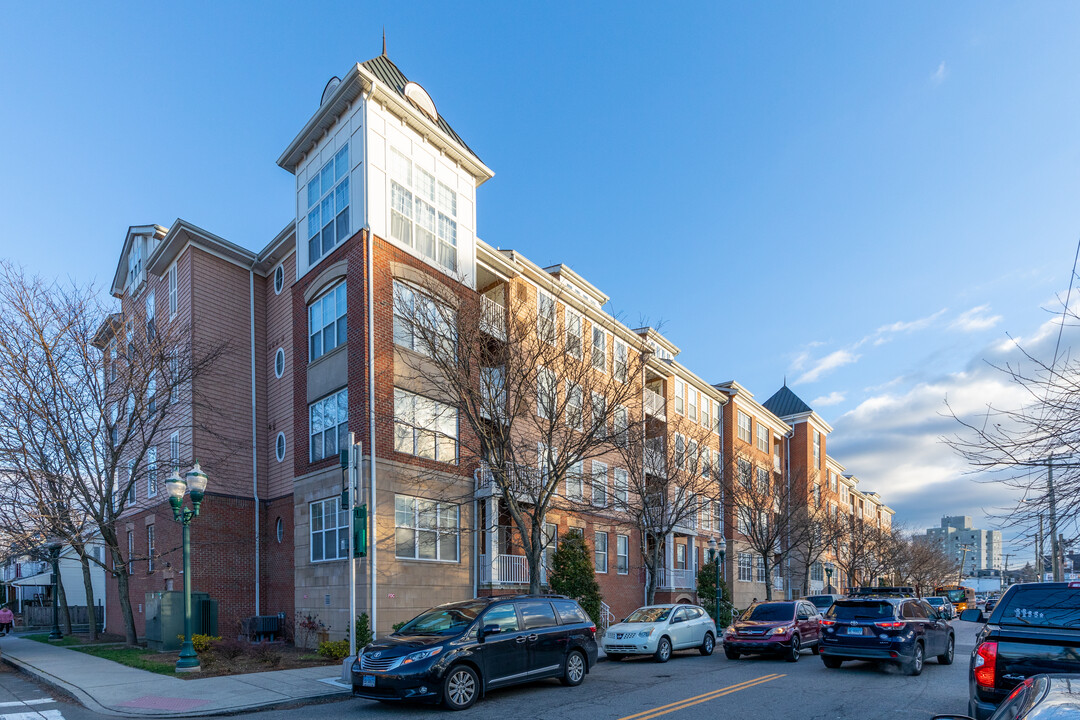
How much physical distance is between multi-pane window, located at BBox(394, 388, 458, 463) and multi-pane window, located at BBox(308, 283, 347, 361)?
2748 mm

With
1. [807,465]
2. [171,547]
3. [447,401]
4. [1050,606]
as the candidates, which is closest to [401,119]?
[447,401]

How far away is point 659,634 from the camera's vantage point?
1816 centimetres

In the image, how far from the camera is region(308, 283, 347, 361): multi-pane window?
2242 centimetres

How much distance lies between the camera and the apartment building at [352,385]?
2080 centimetres

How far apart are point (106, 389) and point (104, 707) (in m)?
12.2

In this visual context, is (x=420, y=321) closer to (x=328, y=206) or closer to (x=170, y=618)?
(x=328, y=206)

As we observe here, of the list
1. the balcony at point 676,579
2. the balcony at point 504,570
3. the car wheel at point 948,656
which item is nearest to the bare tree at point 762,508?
the balcony at point 676,579

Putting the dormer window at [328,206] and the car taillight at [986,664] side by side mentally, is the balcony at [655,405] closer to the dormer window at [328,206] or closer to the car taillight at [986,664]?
the dormer window at [328,206]

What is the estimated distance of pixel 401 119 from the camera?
74.6ft

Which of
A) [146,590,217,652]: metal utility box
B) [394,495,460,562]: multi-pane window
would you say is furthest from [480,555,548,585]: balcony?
[146,590,217,652]: metal utility box

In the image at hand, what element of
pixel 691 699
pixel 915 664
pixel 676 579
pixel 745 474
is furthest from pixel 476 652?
pixel 745 474

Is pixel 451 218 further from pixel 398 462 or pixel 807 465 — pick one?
pixel 807 465

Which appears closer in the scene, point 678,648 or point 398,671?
point 398,671

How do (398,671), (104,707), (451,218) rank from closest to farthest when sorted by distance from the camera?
(398,671)
(104,707)
(451,218)
